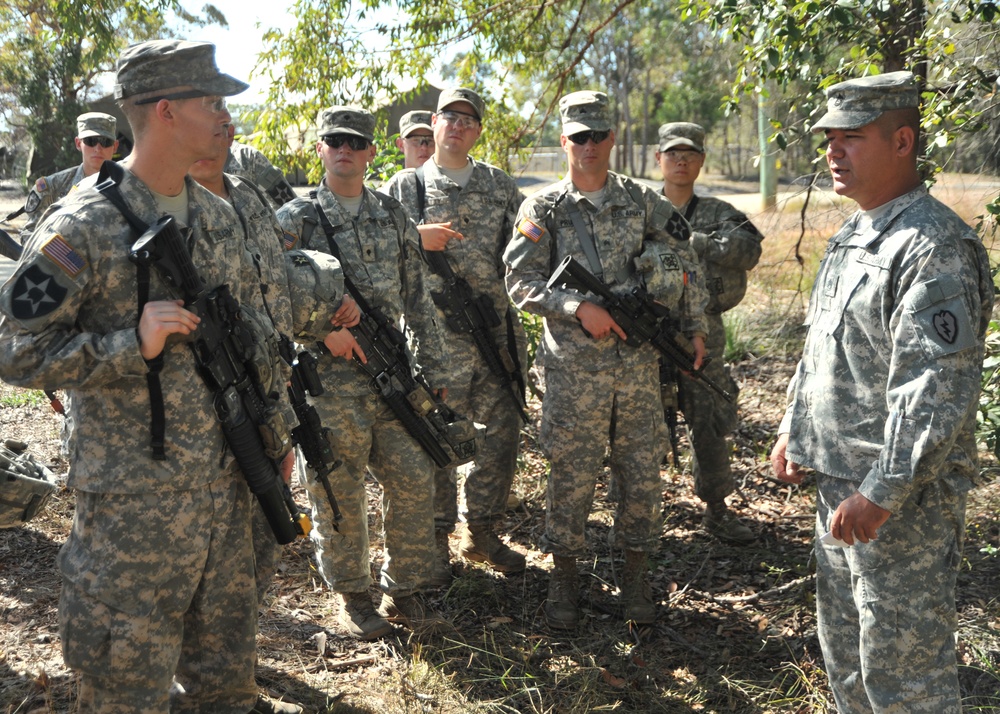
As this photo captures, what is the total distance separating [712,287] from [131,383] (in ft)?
12.3

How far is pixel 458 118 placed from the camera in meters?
5.11

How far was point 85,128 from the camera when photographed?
21.5 feet

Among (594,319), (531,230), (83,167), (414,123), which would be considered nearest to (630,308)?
(594,319)

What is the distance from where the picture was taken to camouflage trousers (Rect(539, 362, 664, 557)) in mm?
4387

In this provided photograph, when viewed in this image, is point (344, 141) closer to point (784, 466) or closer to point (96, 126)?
point (784, 466)

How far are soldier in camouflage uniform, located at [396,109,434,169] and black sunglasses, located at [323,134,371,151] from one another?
201 cm

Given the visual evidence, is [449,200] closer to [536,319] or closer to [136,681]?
[536,319]

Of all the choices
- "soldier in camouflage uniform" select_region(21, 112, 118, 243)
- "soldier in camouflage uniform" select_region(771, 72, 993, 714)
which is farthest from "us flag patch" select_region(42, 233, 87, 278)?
"soldier in camouflage uniform" select_region(21, 112, 118, 243)

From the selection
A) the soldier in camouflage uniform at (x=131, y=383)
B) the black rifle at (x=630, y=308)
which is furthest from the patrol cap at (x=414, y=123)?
the soldier in camouflage uniform at (x=131, y=383)

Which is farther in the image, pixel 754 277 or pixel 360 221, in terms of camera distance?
pixel 754 277

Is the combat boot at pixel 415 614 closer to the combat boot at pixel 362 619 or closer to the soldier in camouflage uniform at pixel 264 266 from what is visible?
the combat boot at pixel 362 619

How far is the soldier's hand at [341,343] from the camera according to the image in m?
3.93

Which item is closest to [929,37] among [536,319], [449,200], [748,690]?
[449,200]

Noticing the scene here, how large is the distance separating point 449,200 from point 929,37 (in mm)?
2489
